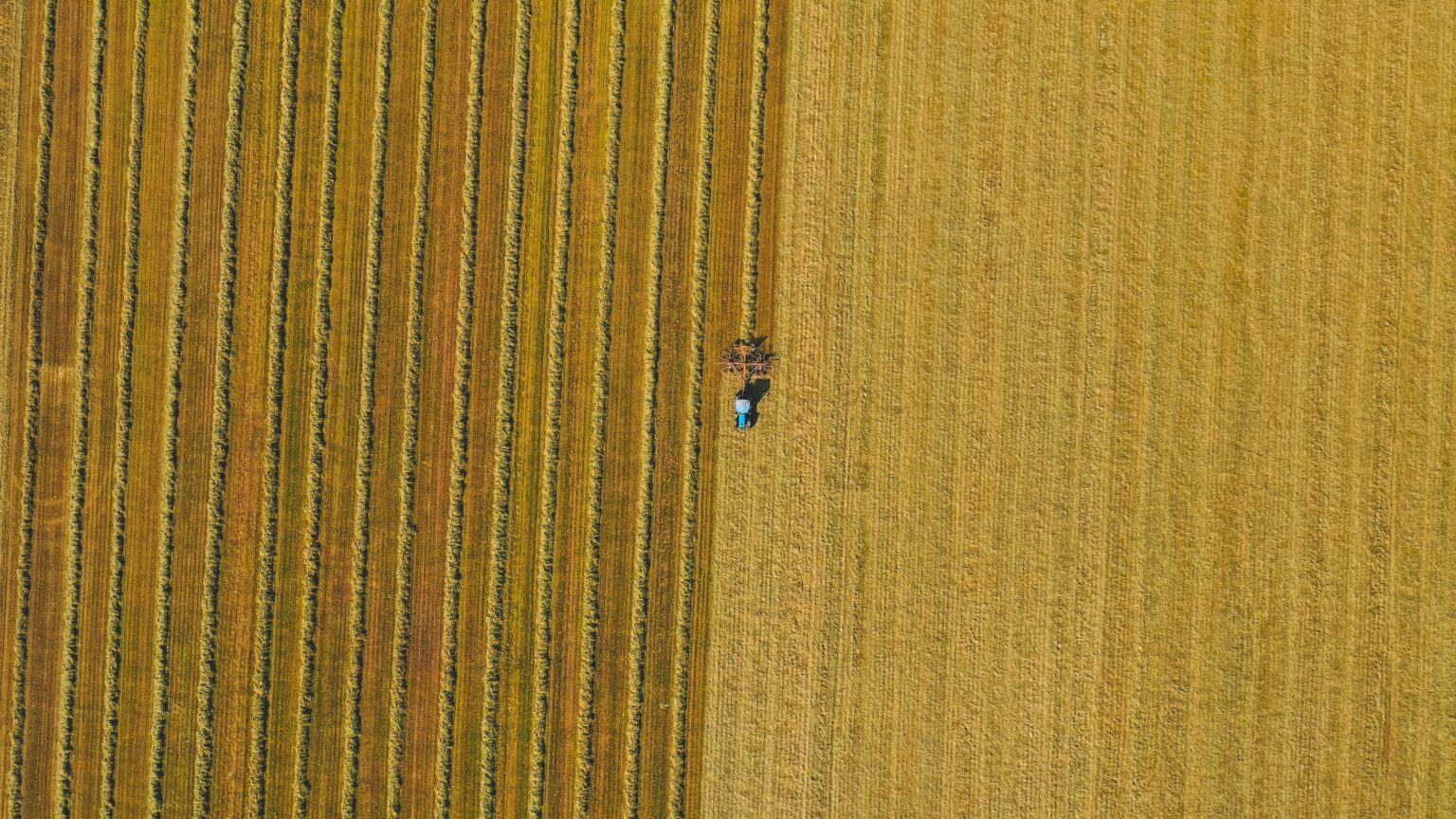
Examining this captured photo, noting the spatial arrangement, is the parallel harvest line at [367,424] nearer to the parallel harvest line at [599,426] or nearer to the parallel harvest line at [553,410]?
the parallel harvest line at [553,410]

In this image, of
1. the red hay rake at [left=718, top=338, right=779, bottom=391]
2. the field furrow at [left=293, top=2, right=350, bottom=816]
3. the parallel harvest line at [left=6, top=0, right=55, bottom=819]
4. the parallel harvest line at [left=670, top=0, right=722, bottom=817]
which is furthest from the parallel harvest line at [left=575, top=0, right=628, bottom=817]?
the parallel harvest line at [left=6, top=0, right=55, bottom=819]

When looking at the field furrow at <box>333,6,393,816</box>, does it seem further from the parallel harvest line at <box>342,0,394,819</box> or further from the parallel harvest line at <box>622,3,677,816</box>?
the parallel harvest line at <box>622,3,677,816</box>

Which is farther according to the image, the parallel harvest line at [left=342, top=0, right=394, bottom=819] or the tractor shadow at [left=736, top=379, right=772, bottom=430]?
the tractor shadow at [left=736, top=379, right=772, bottom=430]

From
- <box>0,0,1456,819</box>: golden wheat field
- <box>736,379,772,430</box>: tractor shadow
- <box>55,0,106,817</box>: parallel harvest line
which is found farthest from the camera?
<box>736,379,772,430</box>: tractor shadow

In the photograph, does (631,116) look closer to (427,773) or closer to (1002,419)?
(1002,419)

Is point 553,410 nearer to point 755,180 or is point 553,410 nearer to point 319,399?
point 319,399

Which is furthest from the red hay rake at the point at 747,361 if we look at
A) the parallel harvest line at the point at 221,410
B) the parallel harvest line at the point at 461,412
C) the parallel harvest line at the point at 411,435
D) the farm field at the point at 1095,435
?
the parallel harvest line at the point at 221,410
